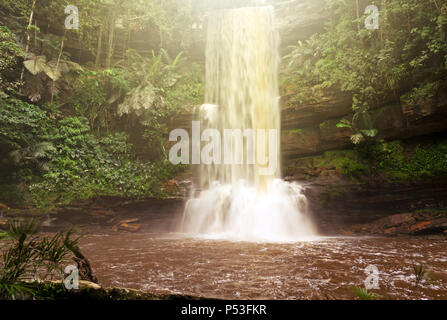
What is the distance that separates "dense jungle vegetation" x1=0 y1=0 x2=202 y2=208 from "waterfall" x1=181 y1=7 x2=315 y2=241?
4.90ft

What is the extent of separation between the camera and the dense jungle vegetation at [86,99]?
891 cm

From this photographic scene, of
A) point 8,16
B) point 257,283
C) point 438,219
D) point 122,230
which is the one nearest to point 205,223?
point 122,230

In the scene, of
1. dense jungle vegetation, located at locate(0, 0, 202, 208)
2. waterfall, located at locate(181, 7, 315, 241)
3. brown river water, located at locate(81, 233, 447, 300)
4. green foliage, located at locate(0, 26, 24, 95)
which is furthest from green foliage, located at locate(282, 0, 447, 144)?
green foliage, located at locate(0, 26, 24, 95)

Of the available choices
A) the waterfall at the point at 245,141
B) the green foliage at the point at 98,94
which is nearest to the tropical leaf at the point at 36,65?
the green foliage at the point at 98,94

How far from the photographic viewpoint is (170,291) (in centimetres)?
279

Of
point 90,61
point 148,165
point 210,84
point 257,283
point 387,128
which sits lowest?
point 257,283

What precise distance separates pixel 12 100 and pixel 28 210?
13.9ft

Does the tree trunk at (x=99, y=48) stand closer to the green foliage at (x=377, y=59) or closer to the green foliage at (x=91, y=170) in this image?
the green foliage at (x=91, y=170)

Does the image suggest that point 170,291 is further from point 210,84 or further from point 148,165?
point 210,84

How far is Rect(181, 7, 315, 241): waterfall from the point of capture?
8.20 meters

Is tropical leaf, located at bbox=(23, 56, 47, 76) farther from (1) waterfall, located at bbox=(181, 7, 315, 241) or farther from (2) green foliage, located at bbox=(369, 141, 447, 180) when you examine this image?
(2) green foliage, located at bbox=(369, 141, 447, 180)

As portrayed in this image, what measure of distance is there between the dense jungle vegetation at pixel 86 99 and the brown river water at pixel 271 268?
15.5 feet

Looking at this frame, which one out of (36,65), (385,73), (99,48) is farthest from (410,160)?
(99,48)

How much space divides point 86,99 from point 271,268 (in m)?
11.3
